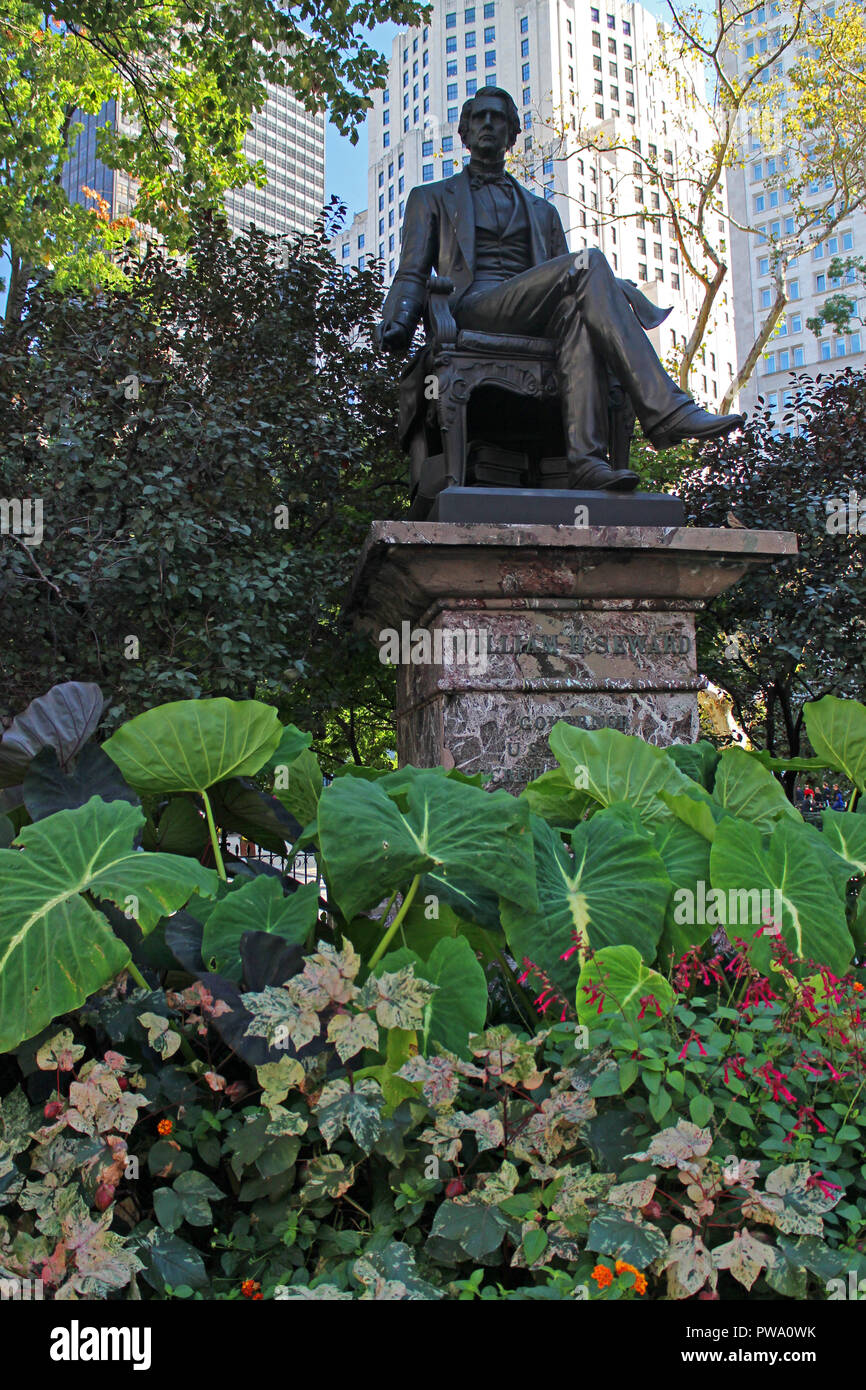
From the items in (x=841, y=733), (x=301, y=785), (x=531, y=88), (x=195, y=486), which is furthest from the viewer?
(x=531, y=88)

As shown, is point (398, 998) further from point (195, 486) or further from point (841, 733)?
point (195, 486)

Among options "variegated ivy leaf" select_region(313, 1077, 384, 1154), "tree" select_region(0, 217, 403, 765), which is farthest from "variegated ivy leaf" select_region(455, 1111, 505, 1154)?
"tree" select_region(0, 217, 403, 765)

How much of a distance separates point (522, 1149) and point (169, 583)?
511cm

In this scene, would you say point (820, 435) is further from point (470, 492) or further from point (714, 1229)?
point (714, 1229)

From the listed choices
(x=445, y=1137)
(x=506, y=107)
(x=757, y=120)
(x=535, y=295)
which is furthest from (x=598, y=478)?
(x=757, y=120)

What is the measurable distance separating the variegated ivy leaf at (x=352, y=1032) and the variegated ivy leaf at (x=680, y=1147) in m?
0.35

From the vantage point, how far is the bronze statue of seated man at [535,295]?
14.4 feet

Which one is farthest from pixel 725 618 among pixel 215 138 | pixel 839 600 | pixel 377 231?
pixel 377 231

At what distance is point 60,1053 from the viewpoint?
4.36 feet

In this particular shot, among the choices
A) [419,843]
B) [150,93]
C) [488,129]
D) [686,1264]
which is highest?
[150,93]

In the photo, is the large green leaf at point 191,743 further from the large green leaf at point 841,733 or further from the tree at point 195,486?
the tree at point 195,486

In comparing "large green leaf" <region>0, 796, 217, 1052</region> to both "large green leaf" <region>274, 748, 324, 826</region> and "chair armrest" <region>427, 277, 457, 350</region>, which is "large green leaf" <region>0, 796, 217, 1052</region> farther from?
"chair armrest" <region>427, 277, 457, 350</region>

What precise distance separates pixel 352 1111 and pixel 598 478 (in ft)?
11.5

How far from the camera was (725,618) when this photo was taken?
8547mm
